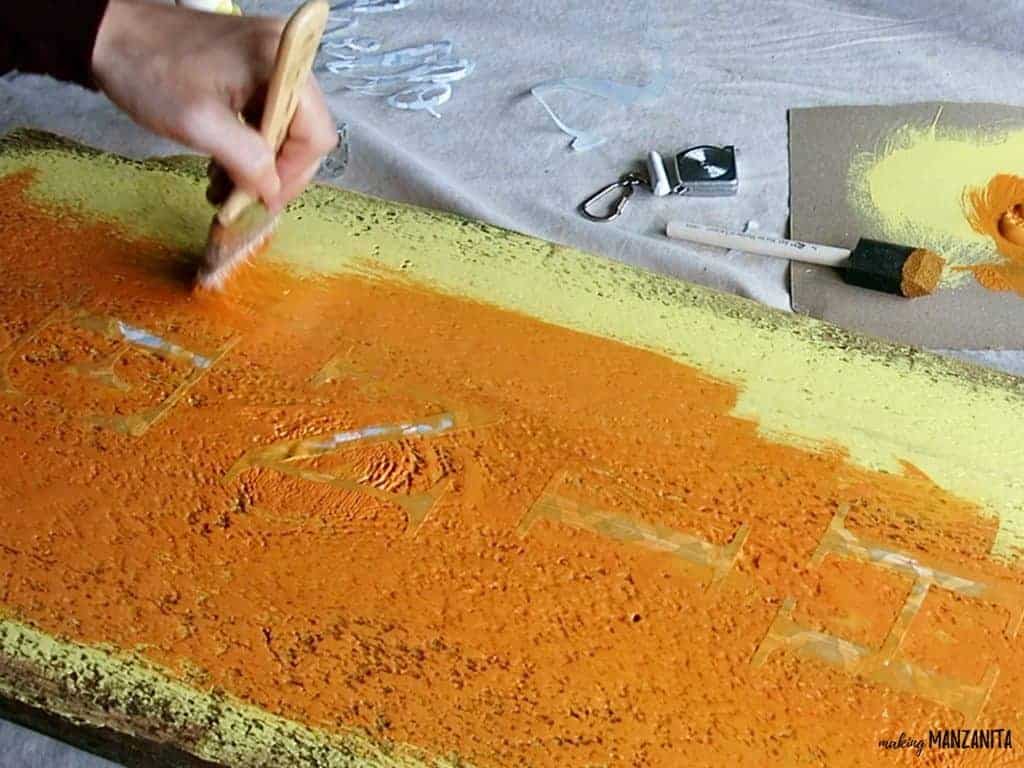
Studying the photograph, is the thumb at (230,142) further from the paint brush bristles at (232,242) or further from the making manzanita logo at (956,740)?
the making manzanita logo at (956,740)

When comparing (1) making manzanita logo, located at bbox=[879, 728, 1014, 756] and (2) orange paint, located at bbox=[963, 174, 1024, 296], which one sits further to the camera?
(2) orange paint, located at bbox=[963, 174, 1024, 296]

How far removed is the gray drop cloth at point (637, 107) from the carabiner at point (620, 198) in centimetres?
1

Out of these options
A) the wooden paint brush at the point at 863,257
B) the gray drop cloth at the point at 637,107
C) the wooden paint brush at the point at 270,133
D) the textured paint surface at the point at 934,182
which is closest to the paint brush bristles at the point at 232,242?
the wooden paint brush at the point at 270,133

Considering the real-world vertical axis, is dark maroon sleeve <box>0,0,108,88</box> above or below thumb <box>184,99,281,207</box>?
above

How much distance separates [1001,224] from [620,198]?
479mm

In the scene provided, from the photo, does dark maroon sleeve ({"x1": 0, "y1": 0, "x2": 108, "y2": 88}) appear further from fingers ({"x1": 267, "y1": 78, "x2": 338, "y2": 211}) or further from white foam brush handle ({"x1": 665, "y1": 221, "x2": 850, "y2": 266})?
white foam brush handle ({"x1": 665, "y1": 221, "x2": 850, "y2": 266})

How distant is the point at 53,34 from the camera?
1072mm

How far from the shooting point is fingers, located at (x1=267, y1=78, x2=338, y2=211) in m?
1.11

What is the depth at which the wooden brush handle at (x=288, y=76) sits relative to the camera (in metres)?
1.00

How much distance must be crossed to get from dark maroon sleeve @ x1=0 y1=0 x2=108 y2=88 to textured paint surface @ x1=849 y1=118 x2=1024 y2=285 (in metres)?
0.99

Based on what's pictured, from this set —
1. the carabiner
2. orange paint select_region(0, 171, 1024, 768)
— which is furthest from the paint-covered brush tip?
orange paint select_region(0, 171, 1024, 768)

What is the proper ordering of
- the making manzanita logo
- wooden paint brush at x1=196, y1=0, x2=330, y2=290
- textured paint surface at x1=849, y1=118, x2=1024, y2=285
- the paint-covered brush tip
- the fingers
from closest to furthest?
the making manzanita logo, wooden paint brush at x1=196, y1=0, x2=330, y2=290, the fingers, the paint-covered brush tip, textured paint surface at x1=849, y1=118, x2=1024, y2=285

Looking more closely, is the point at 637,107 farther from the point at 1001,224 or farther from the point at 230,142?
the point at 230,142

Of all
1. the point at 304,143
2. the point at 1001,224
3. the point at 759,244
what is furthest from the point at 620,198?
the point at 304,143
